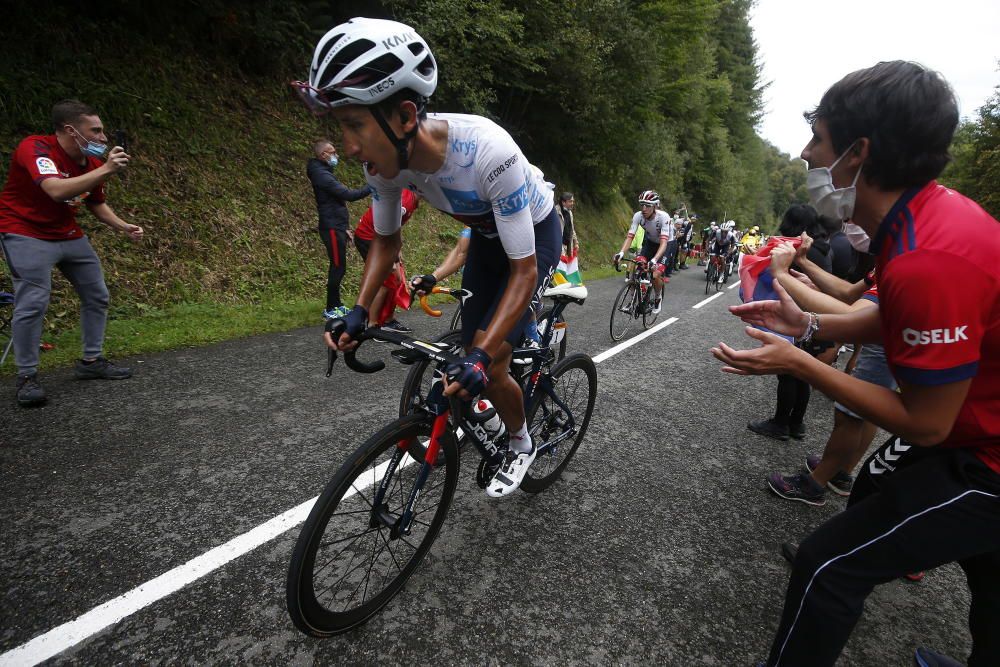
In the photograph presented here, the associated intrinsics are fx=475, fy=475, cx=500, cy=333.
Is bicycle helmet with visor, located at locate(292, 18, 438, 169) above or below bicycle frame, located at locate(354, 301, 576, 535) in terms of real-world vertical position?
above

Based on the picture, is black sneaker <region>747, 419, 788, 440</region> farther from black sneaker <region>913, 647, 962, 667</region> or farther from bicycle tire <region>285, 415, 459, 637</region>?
bicycle tire <region>285, 415, 459, 637</region>

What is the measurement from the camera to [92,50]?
7547 millimetres

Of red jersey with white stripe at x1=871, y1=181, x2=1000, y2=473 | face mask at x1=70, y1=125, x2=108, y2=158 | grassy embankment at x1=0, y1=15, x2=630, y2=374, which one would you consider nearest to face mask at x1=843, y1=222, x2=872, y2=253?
red jersey with white stripe at x1=871, y1=181, x2=1000, y2=473

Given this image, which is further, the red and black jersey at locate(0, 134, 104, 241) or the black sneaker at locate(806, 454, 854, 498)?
the red and black jersey at locate(0, 134, 104, 241)

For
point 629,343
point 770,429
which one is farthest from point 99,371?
point 629,343

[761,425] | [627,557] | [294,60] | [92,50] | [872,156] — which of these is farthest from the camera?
[294,60]

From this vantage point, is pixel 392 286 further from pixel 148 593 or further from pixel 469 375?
pixel 469 375

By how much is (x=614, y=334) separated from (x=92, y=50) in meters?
9.34

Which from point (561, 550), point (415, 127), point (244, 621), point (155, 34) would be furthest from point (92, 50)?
point (561, 550)

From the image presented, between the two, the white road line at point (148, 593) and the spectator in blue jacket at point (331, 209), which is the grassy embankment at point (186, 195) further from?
the white road line at point (148, 593)

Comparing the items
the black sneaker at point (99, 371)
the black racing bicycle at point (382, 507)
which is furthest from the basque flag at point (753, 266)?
the black sneaker at point (99, 371)

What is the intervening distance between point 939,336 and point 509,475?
187cm

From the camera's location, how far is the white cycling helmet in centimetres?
175

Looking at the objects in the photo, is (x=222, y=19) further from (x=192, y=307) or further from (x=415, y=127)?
(x=415, y=127)
